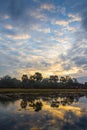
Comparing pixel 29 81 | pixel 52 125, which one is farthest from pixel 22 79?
pixel 52 125

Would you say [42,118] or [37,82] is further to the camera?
[37,82]

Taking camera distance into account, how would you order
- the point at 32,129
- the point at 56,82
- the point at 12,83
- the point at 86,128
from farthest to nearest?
the point at 56,82 < the point at 12,83 < the point at 86,128 < the point at 32,129

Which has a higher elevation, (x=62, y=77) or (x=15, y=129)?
(x=62, y=77)

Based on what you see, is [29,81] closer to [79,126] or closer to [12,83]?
[12,83]

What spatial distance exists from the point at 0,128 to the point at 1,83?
13097 cm

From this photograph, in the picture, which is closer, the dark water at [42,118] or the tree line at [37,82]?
the dark water at [42,118]

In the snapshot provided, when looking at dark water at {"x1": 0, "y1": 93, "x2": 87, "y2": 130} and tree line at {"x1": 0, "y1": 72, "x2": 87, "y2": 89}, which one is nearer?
dark water at {"x1": 0, "y1": 93, "x2": 87, "y2": 130}

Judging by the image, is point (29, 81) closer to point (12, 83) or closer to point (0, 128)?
point (12, 83)

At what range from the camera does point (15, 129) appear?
19781mm

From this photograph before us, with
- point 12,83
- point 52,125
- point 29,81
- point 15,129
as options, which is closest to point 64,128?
point 52,125

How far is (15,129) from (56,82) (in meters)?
158

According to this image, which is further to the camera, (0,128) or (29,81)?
(29,81)

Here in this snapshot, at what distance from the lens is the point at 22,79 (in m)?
171

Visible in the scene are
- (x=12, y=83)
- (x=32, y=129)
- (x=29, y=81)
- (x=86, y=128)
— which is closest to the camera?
(x=32, y=129)
